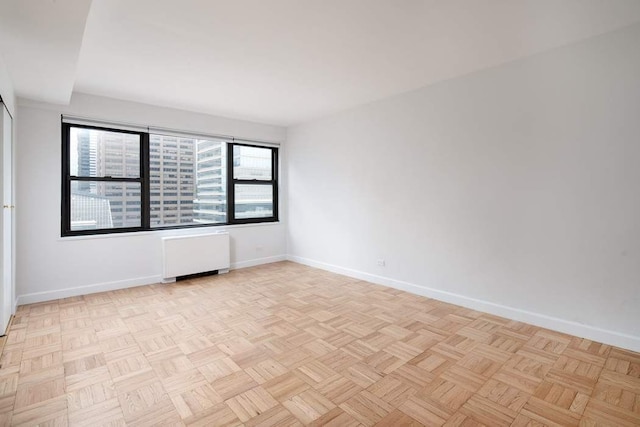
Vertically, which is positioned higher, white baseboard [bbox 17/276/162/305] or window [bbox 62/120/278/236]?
window [bbox 62/120/278/236]

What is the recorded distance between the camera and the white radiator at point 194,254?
464 cm

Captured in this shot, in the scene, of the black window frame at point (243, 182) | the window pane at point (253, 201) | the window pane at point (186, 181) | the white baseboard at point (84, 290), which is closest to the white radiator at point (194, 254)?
the white baseboard at point (84, 290)

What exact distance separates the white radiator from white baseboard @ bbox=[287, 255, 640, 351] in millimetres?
2162

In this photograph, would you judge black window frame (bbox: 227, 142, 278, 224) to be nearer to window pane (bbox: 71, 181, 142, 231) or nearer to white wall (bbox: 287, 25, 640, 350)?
window pane (bbox: 71, 181, 142, 231)

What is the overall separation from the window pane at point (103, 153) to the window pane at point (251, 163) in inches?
61.5

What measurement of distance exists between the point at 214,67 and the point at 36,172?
2530 mm

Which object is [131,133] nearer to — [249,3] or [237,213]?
[237,213]

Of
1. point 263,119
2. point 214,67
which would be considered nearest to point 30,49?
point 214,67

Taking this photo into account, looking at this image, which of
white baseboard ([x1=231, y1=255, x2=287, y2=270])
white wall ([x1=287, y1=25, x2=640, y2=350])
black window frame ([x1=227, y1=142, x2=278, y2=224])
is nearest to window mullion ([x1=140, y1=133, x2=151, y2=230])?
black window frame ([x1=227, y1=142, x2=278, y2=224])


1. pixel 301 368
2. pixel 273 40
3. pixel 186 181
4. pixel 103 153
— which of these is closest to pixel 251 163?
pixel 186 181

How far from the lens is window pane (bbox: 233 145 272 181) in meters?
5.68

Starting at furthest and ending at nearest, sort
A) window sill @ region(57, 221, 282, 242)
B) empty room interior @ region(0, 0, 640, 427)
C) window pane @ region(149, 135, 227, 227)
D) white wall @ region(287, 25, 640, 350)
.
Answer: window pane @ region(149, 135, 227, 227), window sill @ region(57, 221, 282, 242), white wall @ region(287, 25, 640, 350), empty room interior @ region(0, 0, 640, 427)

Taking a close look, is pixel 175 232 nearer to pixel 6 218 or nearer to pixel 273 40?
pixel 6 218

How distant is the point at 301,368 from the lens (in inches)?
94.3
